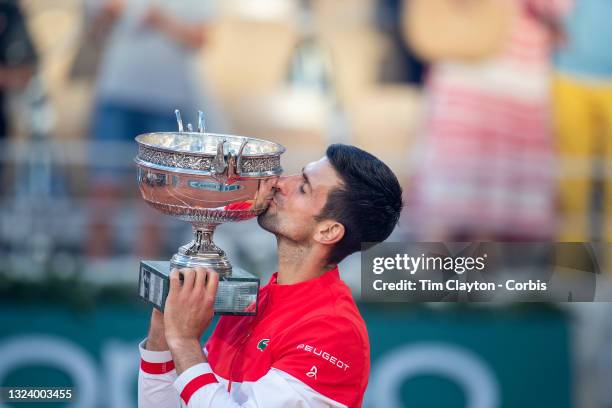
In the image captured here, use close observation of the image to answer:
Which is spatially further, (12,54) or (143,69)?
(143,69)

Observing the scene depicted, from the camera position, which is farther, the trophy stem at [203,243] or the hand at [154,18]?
the hand at [154,18]

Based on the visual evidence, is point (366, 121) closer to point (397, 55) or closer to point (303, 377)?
point (397, 55)

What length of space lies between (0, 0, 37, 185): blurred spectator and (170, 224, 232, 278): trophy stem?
407 cm

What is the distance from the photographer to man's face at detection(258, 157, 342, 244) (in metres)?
2.78

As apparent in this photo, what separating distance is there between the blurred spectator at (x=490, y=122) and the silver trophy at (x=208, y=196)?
4080mm

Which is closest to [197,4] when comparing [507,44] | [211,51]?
[211,51]

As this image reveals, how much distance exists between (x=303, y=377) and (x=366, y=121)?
4.51 metres

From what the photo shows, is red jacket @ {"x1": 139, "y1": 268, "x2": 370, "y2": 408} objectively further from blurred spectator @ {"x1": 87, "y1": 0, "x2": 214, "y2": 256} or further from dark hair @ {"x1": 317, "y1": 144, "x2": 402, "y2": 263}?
blurred spectator @ {"x1": 87, "y1": 0, "x2": 214, "y2": 256}

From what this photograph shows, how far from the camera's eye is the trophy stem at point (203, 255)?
2.73 m

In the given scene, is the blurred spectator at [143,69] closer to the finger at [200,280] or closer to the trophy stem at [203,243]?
the trophy stem at [203,243]

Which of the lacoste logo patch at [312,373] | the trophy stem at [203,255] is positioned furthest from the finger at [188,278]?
the lacoste logo patch at [312,373]

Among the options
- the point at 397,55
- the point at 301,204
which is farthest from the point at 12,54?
the point at 301,204

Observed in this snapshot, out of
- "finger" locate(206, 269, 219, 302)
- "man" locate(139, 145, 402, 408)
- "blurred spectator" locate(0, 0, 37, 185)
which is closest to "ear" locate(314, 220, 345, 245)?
"man" locate(139, 145, 402, 408)

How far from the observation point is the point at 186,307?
8.38 ft
